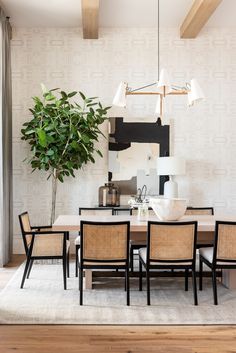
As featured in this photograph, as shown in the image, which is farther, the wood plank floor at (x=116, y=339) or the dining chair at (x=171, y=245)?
the dining chair at (x=171, y=245)

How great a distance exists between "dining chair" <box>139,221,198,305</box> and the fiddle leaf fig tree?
90.9 inches

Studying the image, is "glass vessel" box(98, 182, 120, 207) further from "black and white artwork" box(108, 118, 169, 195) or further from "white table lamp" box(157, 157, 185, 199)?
"white table lamp" box(157, 157, 185, 199)

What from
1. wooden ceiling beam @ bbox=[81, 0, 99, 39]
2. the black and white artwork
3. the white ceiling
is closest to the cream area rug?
the black and white artwork

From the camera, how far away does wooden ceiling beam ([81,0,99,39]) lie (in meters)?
5.49

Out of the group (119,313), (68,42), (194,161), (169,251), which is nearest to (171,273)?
(169,251)

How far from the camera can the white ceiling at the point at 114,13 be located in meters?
5.94

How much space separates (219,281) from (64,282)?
172cm

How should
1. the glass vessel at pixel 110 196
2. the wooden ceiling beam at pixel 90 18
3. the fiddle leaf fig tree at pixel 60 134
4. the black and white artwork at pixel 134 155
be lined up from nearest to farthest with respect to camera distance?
1. the wooden ceiling beam at pixel 90 18
2. the fiddle leaf fig tree at pixel 60 134
3. the glass vessel at pixel 110 196
4. the black and white artwork at pixel 134 155

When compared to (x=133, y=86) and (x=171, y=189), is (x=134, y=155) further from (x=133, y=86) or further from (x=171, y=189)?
(x=133, y=86)

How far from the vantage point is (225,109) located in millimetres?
7059

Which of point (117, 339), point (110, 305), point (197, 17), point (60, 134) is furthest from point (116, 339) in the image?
point (197, 17)

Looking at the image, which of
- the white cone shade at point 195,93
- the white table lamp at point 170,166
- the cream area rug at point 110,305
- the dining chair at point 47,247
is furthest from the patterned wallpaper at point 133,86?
the white cone shade at point 195,93

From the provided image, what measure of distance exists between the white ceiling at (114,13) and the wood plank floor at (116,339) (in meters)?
3.97

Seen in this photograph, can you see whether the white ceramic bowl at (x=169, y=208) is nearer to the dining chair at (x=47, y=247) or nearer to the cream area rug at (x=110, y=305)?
the cream area rug at (x=110, y=305)
